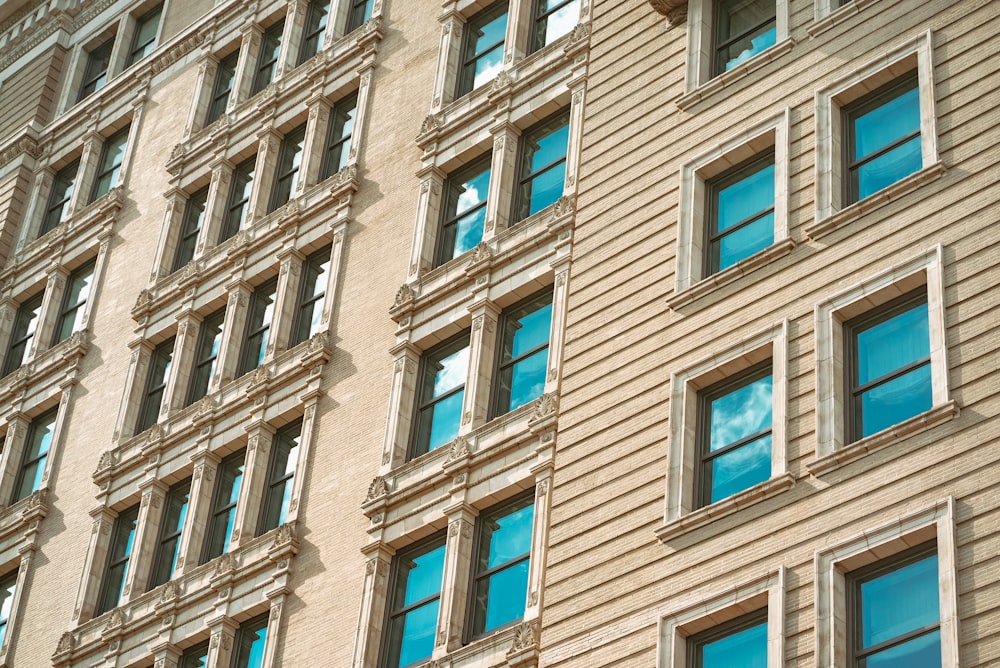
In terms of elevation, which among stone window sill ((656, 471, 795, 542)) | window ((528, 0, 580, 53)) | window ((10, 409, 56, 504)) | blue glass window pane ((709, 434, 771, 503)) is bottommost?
stone window sill ((656, 471, 795, 542))

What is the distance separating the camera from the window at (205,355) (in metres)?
41.3

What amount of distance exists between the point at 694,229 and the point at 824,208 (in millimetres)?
2810

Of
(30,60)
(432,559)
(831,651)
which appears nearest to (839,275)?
(831,651)

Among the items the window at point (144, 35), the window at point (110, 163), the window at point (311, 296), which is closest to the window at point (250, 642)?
the window at point (311, 296)

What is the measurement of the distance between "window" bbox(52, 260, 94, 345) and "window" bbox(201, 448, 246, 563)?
878cm

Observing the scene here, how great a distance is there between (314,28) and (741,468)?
2239cm

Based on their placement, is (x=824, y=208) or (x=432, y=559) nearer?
(x=824, y=208)

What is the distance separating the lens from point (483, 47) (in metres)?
41.0

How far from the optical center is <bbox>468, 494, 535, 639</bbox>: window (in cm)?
3127

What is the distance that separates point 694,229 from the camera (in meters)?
31.0

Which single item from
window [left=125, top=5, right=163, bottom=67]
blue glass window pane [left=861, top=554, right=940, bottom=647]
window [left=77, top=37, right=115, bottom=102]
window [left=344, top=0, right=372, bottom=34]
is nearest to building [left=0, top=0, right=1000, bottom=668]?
blue glass window pane [left=861, top=554, right=940, bottom=647]

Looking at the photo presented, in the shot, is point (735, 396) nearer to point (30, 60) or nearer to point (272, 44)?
point (272, 44)

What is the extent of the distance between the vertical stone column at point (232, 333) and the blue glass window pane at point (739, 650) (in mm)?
16275

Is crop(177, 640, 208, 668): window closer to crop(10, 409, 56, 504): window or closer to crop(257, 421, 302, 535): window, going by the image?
crop(257, 421, 302, 535): window
